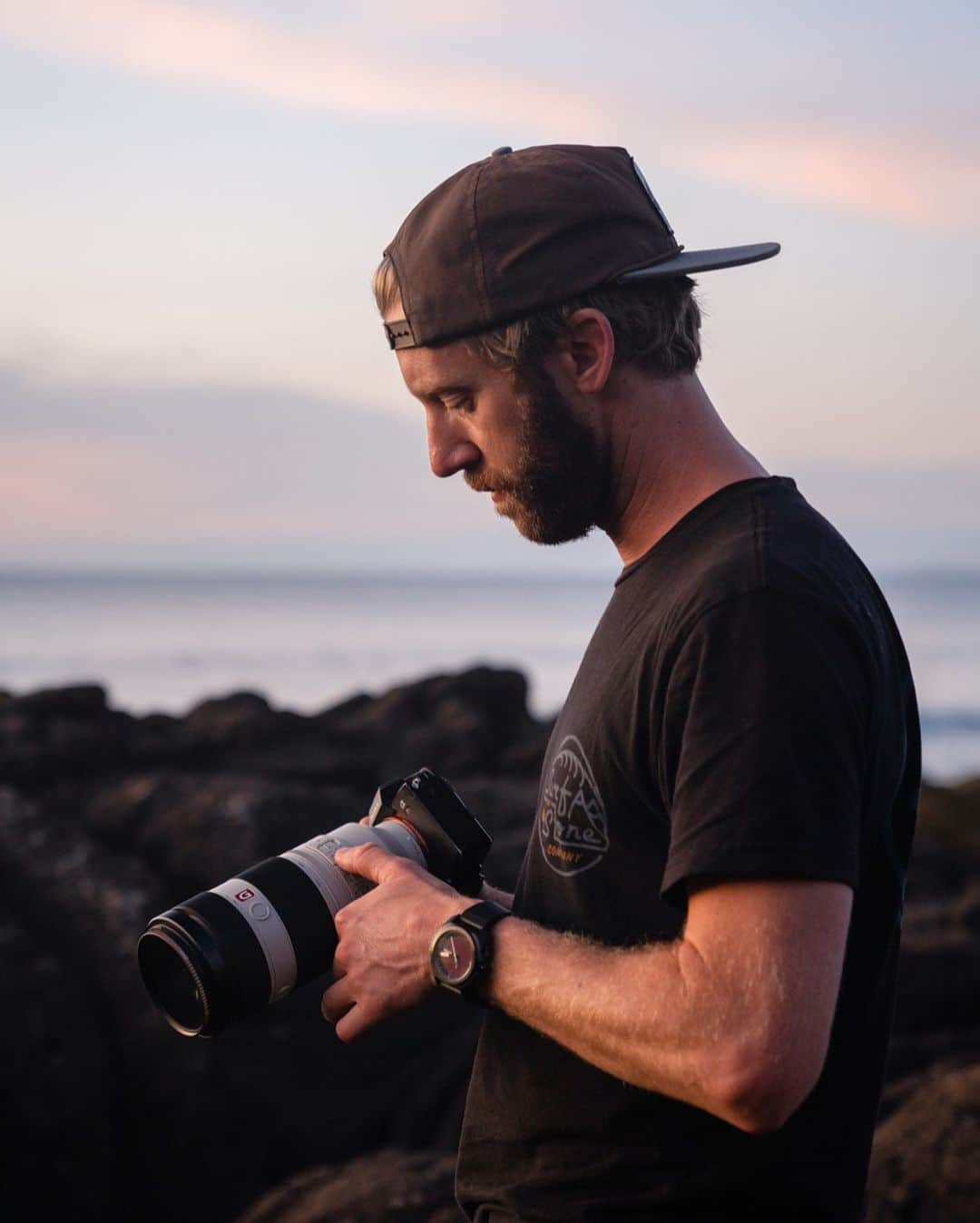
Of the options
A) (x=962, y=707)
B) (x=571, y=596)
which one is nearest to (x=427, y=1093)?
(x=962, y=707)

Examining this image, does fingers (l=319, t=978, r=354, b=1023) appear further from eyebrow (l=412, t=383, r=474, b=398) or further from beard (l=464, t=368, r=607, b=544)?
eyebrow (l=412, t=383, r=474, b=398)

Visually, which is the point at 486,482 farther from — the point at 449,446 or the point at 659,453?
the point at 659,453

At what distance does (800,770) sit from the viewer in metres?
1.84

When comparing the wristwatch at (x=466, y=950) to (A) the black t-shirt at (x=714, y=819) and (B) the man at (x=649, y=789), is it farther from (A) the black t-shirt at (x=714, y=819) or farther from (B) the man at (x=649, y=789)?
(A) the black t-shirt at (x=714, y=819)

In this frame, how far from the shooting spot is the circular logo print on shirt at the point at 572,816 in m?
2.17

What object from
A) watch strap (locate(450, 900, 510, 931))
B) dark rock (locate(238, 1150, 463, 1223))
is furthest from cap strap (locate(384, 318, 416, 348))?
dark rock (locate(238, 1150, 463, 1223))

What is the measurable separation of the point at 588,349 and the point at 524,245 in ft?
0.63

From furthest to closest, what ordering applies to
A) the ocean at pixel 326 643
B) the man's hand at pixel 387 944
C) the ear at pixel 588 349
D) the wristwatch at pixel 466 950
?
1. the ocean at pixel 326 643
2. the ear at pixel 588 349
3. the man's hand at pixel 387 944
4. the wristwatch at pixel 466 950

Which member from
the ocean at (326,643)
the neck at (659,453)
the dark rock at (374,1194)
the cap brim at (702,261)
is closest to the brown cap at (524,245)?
the cap brim at (702,261)

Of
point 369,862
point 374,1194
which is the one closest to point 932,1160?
point 374,1194

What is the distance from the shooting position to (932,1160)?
14.2 feet

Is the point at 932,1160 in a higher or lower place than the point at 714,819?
lower

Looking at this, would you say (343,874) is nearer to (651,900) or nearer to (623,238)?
(651,900)

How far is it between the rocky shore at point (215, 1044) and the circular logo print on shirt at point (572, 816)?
7.88 ft
